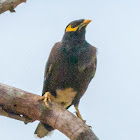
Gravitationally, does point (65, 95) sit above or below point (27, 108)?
below

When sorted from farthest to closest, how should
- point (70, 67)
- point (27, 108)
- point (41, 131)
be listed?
point (41, 131), point (70, 67), point (27, 108)

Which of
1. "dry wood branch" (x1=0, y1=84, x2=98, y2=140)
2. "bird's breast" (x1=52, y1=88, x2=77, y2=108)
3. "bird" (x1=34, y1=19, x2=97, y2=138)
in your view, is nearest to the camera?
"dry wood branch" (x1=0, y1=84, x2=98, y2=140)

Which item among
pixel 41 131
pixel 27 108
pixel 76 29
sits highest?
pixel 76 29

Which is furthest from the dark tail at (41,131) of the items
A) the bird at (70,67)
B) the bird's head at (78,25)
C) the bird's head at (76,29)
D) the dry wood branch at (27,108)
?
the bird's head at (78,25)

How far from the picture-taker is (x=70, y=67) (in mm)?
5070

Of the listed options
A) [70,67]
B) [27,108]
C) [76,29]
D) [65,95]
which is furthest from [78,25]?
[27,108]

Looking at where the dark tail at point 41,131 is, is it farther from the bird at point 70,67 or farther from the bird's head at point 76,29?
the bird's head at point 76,29

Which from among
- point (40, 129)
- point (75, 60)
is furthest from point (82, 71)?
point (40, 129)

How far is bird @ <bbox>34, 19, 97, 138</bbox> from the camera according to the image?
509cm

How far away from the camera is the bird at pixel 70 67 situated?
5094mm

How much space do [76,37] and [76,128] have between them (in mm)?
2084

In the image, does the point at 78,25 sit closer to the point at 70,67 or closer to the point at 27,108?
the point at 70,67

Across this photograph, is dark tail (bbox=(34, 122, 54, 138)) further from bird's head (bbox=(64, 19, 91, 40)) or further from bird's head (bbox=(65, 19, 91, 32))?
bird's head (bbox=(65, 19, 91, 32))

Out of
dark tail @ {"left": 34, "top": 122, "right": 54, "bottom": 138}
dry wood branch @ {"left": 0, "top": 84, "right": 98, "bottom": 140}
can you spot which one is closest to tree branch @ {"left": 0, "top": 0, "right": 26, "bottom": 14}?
dry wood branch @ {"left": 0, "top": 84, "right": 98, "bottom": 140}
